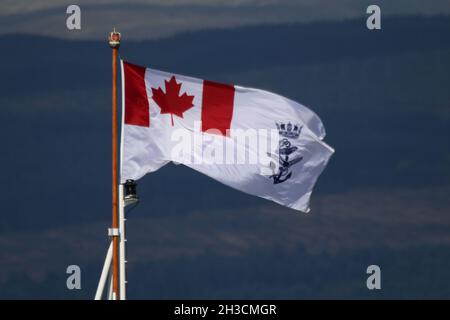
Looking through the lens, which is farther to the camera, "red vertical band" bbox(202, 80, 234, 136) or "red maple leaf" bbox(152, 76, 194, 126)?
"red vertical band" bbox(202, 80, 234, 136)

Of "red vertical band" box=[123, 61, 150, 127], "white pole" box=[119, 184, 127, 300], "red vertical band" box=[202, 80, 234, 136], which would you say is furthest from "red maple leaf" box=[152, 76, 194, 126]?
"white pole" box=[119, 184, 127, 300]

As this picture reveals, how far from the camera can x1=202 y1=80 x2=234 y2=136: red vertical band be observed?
7112cm

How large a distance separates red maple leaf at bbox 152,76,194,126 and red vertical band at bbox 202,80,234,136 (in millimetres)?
804

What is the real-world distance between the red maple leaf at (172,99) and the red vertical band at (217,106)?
804mm

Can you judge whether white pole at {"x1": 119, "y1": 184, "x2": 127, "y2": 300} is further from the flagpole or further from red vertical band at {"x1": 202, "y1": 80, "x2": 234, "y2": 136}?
red vertical band at {"x1": 202, "y1": 80, "x2": 234, "y2": 136}

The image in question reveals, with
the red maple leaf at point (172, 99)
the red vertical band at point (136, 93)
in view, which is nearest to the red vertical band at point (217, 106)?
the red maple leaf at point (172, 99)

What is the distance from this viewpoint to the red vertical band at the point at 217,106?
233 feet

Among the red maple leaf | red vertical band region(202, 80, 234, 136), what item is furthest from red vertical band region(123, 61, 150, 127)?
red vertical band region(202, 80, 234, 136)

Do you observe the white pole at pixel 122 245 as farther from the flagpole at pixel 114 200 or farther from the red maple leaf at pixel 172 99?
the red maple leaf at pixel 172 99

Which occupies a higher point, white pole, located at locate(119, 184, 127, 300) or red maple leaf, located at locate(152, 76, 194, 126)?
red maple leaf, located at locate(152, 76, 194, 126)

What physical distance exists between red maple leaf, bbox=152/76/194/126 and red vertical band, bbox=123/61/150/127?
0.49m
